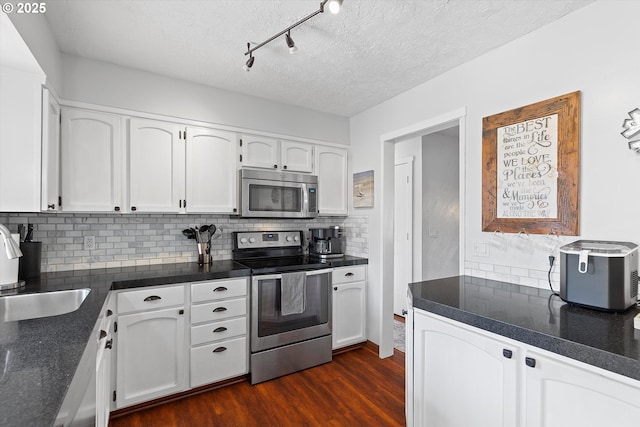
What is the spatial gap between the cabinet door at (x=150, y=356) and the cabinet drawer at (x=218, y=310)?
96 mm

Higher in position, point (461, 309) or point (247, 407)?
point (461, 309)

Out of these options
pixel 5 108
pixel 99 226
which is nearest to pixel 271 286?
pixel 99 226

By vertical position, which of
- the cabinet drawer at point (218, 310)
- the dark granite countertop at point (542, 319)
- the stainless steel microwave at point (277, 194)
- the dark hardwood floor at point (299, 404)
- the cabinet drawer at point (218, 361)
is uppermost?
the stainless steel microwave at point (277, 194)

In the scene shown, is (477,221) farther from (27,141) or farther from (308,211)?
(27,141)

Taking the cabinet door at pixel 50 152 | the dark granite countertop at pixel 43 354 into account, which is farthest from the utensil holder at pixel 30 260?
the cabinet door at pixel 50 152

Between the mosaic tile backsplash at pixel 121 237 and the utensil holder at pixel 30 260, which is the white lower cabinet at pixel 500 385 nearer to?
the mosaic tile backsplash at pixel 121 237

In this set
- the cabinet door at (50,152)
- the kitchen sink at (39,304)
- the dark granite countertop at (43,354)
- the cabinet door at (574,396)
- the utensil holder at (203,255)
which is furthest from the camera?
the utensil holder at (203,255)

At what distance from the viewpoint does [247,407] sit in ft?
7.18

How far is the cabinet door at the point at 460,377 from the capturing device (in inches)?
49.7

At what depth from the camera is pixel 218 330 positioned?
2.37 m

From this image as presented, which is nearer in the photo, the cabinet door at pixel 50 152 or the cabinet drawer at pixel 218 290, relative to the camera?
the cabinet door at pixel 50 152

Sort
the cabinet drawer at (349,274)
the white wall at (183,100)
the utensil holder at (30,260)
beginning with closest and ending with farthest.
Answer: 1. the utensil holder at (30,260)
2. the white wall at (183,100)
3. the cabinet drawer at (349,274)

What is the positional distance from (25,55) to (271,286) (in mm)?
2050

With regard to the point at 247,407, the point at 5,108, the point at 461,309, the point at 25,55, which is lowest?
the point at 247,407
